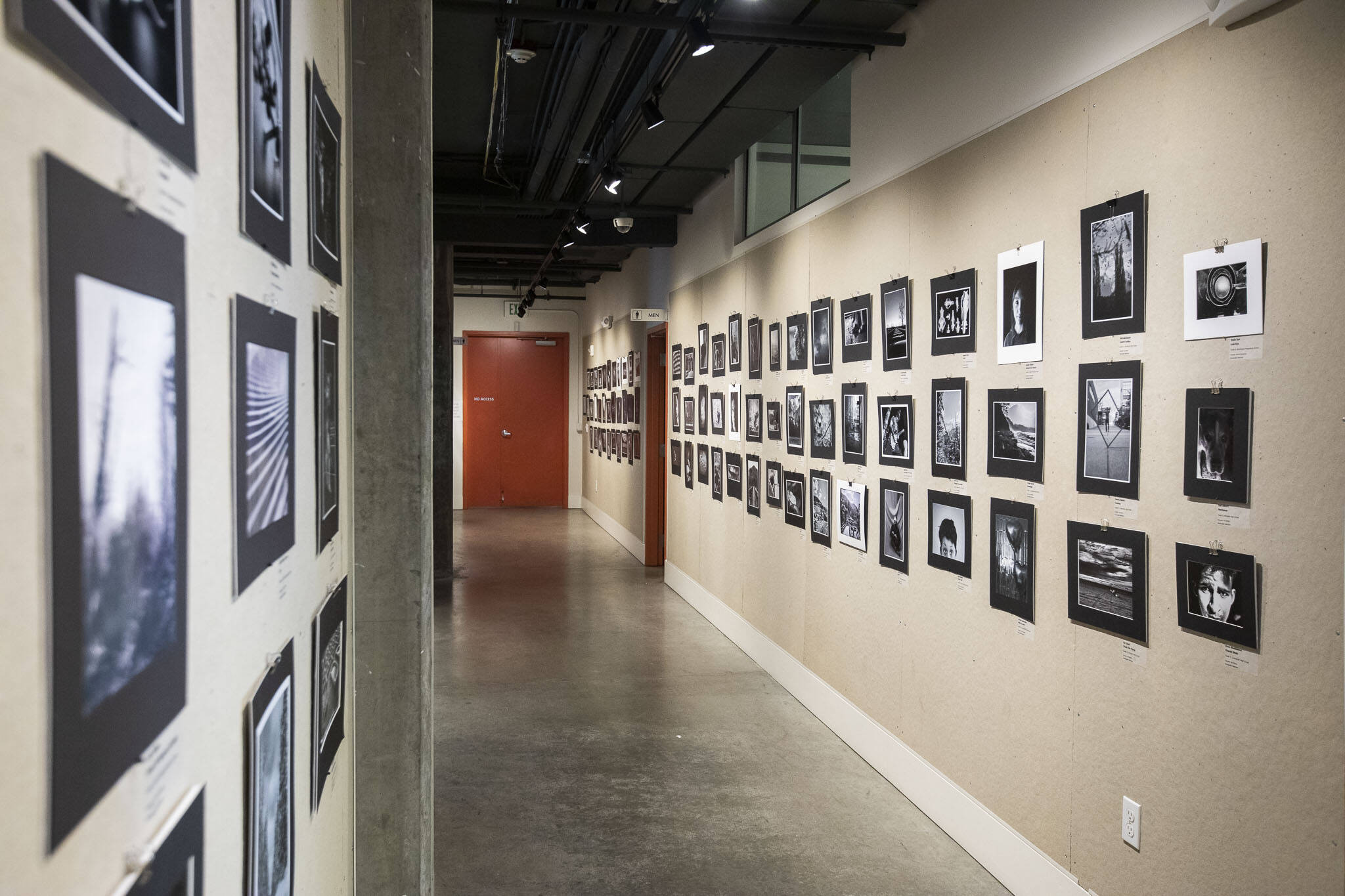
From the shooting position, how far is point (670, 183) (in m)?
7.92

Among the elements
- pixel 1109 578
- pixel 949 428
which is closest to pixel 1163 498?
pixel 1109 578

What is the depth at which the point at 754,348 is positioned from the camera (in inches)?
263

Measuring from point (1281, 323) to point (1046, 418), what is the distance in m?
0.98

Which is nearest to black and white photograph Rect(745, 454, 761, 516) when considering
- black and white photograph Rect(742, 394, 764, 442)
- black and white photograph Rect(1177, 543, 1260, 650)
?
black and white photograph Rect(742, 394, 764, 442)

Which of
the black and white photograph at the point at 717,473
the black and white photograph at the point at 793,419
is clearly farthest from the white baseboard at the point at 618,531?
the black and white photograph at the point at 793,419

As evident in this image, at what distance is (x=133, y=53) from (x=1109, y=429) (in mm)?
2907

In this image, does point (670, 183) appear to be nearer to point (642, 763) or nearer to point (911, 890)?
point (642, 763)

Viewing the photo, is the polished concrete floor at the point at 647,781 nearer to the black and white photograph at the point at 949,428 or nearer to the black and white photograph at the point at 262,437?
the black and white photograph at the point at 949,428

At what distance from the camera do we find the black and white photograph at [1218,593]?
251 centimetres

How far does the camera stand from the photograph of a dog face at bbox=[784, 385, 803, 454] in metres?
5.75

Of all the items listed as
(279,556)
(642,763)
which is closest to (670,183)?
(642,763)

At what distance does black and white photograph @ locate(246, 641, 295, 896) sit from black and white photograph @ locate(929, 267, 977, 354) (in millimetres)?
3082

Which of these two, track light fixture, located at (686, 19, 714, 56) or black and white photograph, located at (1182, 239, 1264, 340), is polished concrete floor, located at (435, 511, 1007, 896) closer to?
black and white photograph, located at (1182, 239, 1264, 340)

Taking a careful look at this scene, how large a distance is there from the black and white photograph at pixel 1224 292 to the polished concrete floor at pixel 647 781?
216 cm
